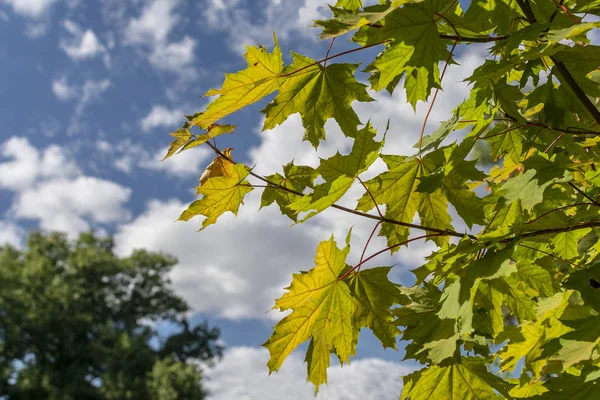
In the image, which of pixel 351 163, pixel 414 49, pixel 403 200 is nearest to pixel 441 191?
pixel 403 200

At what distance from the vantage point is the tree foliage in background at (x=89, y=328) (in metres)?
26.9

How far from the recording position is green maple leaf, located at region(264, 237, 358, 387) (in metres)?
1.53

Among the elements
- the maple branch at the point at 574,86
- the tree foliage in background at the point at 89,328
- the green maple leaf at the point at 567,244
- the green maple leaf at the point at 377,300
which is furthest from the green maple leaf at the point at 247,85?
the tree foliage in background at the point at 89,328

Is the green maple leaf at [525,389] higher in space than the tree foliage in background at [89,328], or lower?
lower

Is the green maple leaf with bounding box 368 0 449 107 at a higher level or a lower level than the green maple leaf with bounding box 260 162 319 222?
lower

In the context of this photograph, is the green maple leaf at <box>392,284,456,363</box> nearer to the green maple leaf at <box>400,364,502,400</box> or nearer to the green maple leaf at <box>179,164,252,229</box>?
the green maple leaf at <box>400,364,502,400</box>

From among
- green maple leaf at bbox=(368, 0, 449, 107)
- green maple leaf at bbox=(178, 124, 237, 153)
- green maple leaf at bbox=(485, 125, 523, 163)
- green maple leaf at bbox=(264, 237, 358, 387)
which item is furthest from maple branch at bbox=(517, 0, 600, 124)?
green maple leaf at bbox=(178, 124, 237, 153)

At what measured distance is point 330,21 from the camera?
1.14m

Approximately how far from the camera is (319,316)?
1.60 meters

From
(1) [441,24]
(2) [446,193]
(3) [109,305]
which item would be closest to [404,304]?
(2) [446,193]

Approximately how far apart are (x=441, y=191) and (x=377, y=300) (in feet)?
1.39

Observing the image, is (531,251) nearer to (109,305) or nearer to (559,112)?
(559,112)

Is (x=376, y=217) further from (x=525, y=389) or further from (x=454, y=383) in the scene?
(x=525, y=389)

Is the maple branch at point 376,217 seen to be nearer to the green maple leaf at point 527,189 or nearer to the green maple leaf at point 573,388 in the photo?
the green maple leaf at point 527,189
